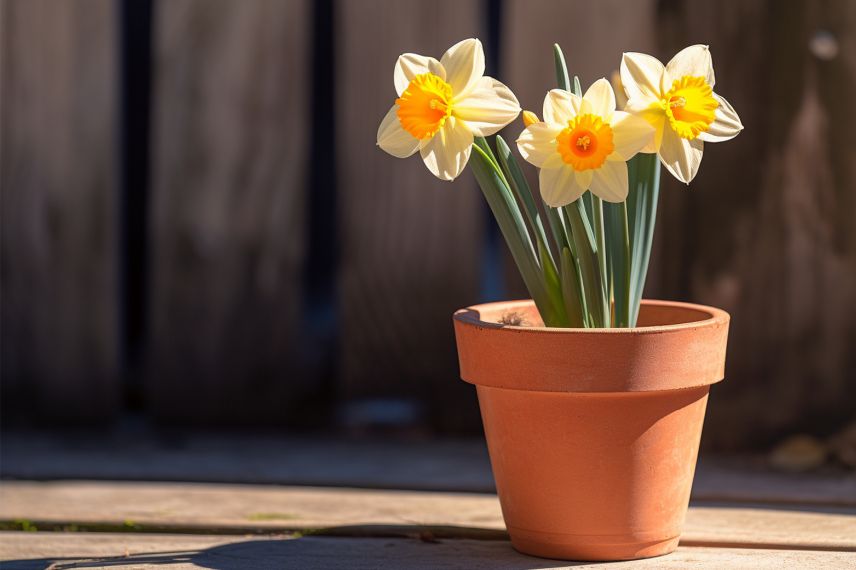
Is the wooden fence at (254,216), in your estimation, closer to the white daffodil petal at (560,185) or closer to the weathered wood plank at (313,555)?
the weathered wood plank at (313,555)

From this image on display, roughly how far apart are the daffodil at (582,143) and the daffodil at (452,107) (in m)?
0.04

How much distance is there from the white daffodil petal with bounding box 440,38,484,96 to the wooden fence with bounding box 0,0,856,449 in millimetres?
757

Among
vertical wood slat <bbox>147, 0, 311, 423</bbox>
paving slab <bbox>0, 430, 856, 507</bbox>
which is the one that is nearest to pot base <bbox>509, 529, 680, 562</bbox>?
paving slab <bbox>0, 430, 856, 507</bbox>

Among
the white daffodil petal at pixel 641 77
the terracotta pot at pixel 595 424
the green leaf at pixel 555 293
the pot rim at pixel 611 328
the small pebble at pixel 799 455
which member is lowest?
the small pebble at pixel 799 455

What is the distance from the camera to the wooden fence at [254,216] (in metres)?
2.09

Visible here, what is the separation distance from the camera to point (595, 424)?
136cm

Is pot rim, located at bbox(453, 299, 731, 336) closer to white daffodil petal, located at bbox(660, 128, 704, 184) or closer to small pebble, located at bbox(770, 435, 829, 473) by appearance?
white daffodil petal, located at bbox(660, 128, 704, 184)

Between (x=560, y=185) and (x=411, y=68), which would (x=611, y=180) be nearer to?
(x=560, y=185)

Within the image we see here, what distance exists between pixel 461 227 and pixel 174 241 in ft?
1.63

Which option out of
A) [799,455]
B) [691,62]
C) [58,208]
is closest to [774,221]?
[799,455]

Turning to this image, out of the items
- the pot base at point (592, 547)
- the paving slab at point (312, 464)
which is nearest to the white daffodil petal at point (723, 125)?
the pot base at point (592, 547)

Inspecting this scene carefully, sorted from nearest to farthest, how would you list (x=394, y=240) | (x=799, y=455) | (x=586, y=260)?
(x=586, y=260), (x=799, y=455), (x=394, y=240)

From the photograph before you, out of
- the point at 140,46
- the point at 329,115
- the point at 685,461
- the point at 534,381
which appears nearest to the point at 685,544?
the point at 685,461

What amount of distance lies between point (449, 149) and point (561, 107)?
4.9 inches
